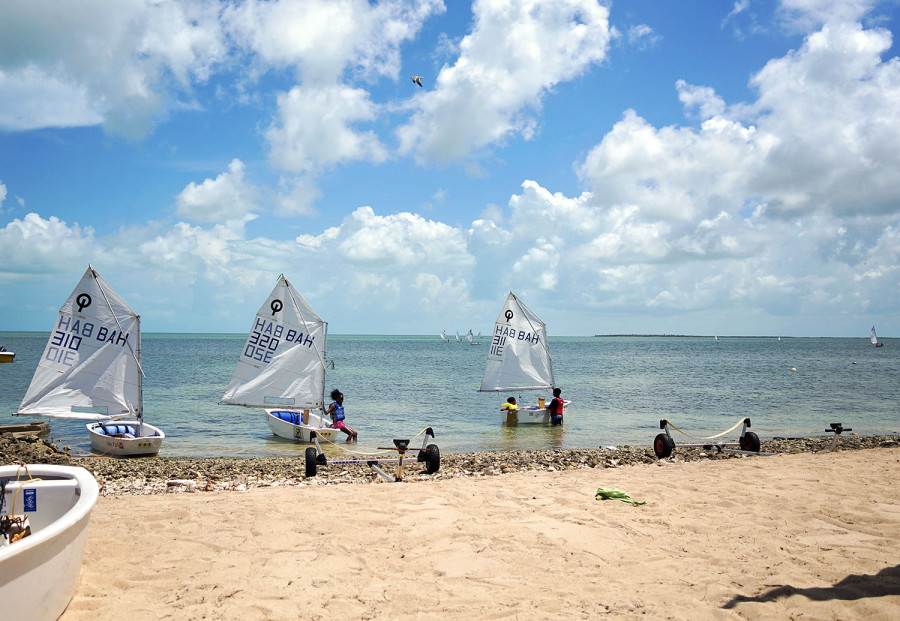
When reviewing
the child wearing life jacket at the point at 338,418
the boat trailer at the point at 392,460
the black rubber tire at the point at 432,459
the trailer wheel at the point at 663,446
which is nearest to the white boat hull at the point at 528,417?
the child wearing life jacket at the point at 338,418

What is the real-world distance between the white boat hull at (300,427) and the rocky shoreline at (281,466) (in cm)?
268

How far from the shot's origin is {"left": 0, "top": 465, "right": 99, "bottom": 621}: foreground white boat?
452cm

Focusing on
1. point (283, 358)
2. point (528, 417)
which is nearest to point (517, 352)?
point (528, 417)

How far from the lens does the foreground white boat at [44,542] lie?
4.52 meters

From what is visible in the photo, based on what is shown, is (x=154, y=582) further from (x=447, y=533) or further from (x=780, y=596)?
(x=780, y=596)

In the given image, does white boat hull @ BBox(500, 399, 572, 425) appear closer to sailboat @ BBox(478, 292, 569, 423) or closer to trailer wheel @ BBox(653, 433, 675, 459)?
sailboat @ BBox(478, 292, 569, 423)

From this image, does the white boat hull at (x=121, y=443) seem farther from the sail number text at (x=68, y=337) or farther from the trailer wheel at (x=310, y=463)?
the trailer wheel at (x=310, y=463)

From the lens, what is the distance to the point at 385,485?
1114 centimetres

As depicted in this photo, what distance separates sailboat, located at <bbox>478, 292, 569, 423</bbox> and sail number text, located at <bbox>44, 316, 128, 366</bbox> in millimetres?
15389

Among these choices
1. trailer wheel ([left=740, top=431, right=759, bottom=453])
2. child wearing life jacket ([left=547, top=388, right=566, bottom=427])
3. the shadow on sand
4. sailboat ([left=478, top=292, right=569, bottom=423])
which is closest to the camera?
the shadow on sand

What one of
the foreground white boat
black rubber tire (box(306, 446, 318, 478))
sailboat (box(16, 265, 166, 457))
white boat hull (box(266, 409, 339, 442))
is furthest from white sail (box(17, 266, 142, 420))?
the foreground white boat

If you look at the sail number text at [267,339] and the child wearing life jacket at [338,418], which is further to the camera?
the child wearing life jacket at [338,418]

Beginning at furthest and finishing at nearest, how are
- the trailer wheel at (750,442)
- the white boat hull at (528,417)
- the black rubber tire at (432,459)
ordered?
the white boat hull at (528,417) < the trailer wheel at (750,442) < the black rubber tire at (432,459)

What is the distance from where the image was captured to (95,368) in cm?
1700
